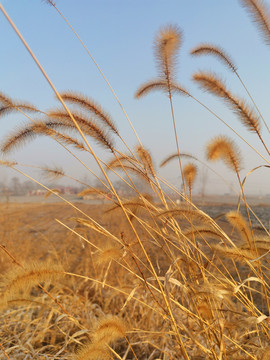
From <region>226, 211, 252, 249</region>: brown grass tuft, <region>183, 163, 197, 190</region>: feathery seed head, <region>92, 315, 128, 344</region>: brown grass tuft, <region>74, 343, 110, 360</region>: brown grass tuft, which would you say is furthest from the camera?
<region>183, 163, 197, 190</region>: feathery seed head

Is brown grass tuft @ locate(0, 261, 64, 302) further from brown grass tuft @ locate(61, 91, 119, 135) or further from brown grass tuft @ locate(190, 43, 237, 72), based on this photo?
brown grass tuft @ locate(190, 43, 237, 72)

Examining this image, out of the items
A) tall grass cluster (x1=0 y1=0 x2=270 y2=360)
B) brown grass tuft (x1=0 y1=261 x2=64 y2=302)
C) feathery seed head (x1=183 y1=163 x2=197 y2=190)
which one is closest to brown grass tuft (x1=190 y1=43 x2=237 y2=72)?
tall grass cluster (x1=0 y1=0 x2=270 y2=360)

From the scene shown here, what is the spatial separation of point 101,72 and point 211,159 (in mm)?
889

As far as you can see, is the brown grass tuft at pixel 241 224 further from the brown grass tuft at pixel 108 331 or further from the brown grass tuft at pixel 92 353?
the brown grass tuft at pixel 92 353

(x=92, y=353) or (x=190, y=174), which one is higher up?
(x=190, y=174)

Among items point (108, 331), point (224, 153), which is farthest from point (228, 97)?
point (108, 331)

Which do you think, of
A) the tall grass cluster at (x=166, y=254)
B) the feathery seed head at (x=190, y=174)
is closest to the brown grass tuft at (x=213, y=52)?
the tall grass cluster at (x=166, y=254)

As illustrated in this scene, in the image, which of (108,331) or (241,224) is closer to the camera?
(108,331)

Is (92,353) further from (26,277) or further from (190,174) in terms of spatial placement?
(190,174)

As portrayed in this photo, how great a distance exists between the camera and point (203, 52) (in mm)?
2191

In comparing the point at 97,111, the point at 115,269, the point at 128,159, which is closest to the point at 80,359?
the point at 128,159

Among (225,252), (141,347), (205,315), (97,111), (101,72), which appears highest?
(101,72)

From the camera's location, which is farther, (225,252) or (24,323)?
(24,323)

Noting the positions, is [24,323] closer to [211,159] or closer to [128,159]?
[128,159]
